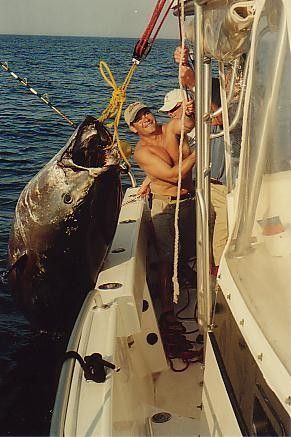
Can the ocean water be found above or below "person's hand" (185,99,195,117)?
below

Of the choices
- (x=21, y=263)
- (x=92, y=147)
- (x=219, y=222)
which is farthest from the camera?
(x=21, y=263)

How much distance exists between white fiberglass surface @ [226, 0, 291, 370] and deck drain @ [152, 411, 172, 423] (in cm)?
135

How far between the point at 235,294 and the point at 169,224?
6.86 ft

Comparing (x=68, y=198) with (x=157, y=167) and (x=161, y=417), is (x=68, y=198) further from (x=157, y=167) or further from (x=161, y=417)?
(x=161, y=417)

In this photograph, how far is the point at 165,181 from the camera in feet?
13.7

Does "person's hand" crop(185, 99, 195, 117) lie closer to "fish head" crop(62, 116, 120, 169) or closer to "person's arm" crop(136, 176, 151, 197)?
"fish head" crop(62, 116, 120, 169)

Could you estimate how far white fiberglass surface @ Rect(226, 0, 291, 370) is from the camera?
1746mm

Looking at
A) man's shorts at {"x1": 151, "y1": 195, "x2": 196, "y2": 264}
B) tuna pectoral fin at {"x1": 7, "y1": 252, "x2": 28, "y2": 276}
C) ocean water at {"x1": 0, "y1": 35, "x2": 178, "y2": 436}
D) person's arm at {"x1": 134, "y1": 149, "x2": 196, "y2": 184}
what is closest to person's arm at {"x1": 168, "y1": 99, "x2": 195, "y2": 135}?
person's arm at {"x1": 134, "y1": 149, "x2": 196, "y2": 184}

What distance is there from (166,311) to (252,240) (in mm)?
2063

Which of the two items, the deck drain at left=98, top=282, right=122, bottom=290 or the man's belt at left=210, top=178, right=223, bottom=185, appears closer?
the deck drain at left=98, top=282, right=122, bottom=290

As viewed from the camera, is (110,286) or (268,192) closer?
(268,192)

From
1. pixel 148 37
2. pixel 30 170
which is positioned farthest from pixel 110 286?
pixel 30 170

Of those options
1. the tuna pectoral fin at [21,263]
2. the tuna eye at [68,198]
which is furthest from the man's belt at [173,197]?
the tuna pectoral fin at [21,263]

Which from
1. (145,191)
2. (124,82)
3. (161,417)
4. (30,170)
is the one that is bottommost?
(30,170)
